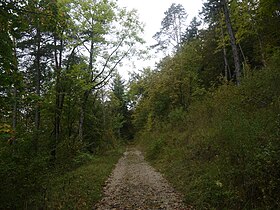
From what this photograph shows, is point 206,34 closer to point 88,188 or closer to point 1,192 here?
point 88,188

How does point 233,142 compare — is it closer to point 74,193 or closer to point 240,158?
point 240,158

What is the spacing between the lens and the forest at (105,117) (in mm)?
5118

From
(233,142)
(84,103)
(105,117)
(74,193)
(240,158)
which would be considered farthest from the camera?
(105,117)

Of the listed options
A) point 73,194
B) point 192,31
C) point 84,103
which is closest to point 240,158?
point 73,194

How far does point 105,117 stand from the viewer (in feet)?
80.1

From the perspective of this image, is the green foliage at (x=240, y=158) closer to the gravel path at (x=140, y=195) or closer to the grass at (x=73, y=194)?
the gravel path at (x=140, y=195)

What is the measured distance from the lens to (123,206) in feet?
22.3

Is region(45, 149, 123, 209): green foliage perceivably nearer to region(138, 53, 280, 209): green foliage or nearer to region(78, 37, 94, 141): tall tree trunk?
region(138, 53, 280, 209): green foliage

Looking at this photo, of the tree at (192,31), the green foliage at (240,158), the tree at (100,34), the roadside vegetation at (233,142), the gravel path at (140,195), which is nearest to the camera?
the green foliage at (240,158)

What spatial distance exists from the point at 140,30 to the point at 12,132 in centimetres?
1653

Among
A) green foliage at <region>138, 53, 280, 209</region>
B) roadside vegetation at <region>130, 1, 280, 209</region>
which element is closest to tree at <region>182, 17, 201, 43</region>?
roadside vegetation at <region>130, 1, 280, 209</region>

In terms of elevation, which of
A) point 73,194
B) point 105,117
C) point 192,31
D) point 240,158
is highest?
point 192,31

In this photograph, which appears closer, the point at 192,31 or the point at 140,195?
the point at 140,195

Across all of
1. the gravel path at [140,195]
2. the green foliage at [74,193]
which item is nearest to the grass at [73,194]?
the green foliage at [74,193]
